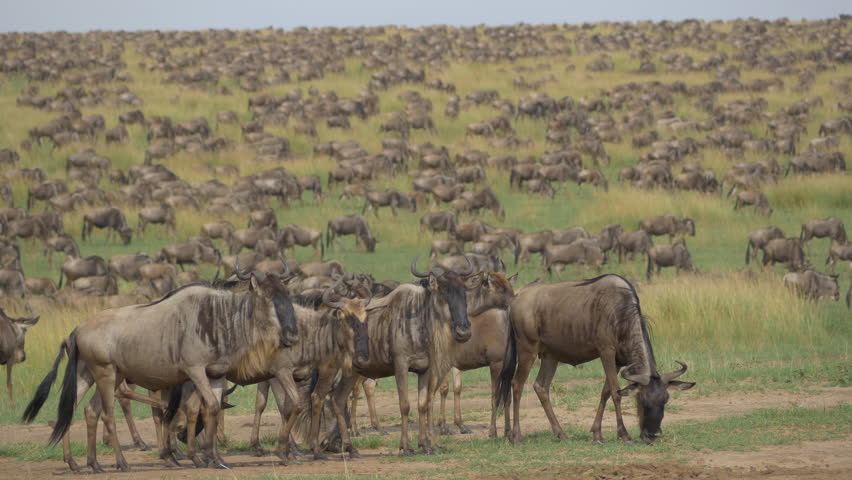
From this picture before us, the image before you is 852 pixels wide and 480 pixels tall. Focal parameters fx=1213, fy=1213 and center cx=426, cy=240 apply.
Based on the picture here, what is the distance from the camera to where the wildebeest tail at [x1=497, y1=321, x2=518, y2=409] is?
1205 centimetres

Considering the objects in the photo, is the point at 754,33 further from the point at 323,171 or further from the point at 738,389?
the point at 738,389

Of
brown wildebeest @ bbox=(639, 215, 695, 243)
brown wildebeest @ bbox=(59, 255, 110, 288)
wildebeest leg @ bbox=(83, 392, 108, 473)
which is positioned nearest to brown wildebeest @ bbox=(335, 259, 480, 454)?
wildebeest leg @ bbox=(83, 392, 108, 473)

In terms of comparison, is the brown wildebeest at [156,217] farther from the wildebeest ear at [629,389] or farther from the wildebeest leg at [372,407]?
the wildebeest ear at [629,389]

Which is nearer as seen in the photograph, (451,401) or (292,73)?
(451,401)

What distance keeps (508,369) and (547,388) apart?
465 millimetres

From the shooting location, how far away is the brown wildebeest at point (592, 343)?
427 inches

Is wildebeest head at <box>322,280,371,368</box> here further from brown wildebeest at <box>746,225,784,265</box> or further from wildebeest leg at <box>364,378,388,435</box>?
brown wildebeest at <box>746,225,784,265</box>

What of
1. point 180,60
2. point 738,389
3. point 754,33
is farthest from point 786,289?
point 754,33

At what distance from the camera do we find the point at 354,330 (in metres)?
11.1

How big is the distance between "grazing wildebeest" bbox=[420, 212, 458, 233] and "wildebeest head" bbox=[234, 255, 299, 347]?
18171 millimetres

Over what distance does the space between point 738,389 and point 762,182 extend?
19.6m

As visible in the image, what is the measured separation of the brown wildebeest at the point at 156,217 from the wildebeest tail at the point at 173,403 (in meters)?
19.2

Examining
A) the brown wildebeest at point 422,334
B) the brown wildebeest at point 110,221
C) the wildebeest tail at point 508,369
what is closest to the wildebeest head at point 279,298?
the brown wildebeest at point 422,334

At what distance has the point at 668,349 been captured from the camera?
57.2ft
